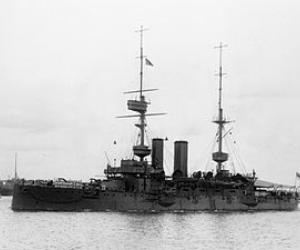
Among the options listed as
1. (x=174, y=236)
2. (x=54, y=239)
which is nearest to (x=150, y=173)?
(x=174, y=236)

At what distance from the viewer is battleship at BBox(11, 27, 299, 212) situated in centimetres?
5531

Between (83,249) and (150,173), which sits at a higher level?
(150,173)

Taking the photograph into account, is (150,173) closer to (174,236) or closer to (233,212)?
(233,212)

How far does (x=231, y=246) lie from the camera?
121 feet

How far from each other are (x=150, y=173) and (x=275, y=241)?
2253 cm

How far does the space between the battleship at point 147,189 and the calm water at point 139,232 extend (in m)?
2.00

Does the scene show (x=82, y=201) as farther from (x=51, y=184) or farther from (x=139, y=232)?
(x=139, y=232)

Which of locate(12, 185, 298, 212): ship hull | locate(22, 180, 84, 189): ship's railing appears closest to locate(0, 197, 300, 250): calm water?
locate(12, 185, 298, 212): ship hull

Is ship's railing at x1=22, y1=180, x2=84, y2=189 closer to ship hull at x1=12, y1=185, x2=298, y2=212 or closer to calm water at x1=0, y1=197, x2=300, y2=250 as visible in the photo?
ship hull at x1=12, y1=185, x2=298, y2=212

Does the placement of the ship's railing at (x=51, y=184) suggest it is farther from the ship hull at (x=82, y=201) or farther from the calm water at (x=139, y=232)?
the calm water at (x=139, y=232)

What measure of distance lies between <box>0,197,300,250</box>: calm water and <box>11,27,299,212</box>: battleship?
200cm

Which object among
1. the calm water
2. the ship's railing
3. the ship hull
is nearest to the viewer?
the calm water

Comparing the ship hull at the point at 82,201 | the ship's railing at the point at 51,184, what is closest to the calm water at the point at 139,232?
the ship hull at the point at 82,201

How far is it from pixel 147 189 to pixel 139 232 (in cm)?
1843
